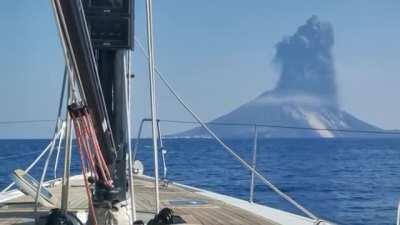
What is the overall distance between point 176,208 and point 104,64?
11.0 ft

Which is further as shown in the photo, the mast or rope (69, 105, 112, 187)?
rope (69, 105, 112, 187)

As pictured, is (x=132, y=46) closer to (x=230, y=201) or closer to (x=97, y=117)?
(x=97, y=117)

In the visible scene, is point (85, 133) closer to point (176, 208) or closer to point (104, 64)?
point (104, 64)

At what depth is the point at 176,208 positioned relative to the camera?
28.5 feet

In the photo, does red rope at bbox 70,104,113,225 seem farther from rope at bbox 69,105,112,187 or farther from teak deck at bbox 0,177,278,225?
teak deck at bbox 0,177,278,225

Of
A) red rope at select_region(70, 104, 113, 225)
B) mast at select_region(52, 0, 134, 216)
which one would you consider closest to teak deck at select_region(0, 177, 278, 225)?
mast at select_region(52, 0, 134, 216)

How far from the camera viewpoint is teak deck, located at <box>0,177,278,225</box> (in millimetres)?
7605

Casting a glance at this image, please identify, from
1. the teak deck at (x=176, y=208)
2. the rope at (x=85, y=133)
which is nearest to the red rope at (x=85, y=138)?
the rope at (x=85, y=133)

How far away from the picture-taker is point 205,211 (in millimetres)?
8531

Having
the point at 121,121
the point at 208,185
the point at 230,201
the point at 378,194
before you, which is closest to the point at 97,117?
the point at 121,121

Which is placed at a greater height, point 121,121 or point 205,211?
point 121,121

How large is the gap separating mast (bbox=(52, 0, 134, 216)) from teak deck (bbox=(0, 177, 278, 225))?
178 centimetres

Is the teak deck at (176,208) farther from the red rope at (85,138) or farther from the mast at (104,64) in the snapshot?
the red rope at (85,138)

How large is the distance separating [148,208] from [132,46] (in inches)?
141
